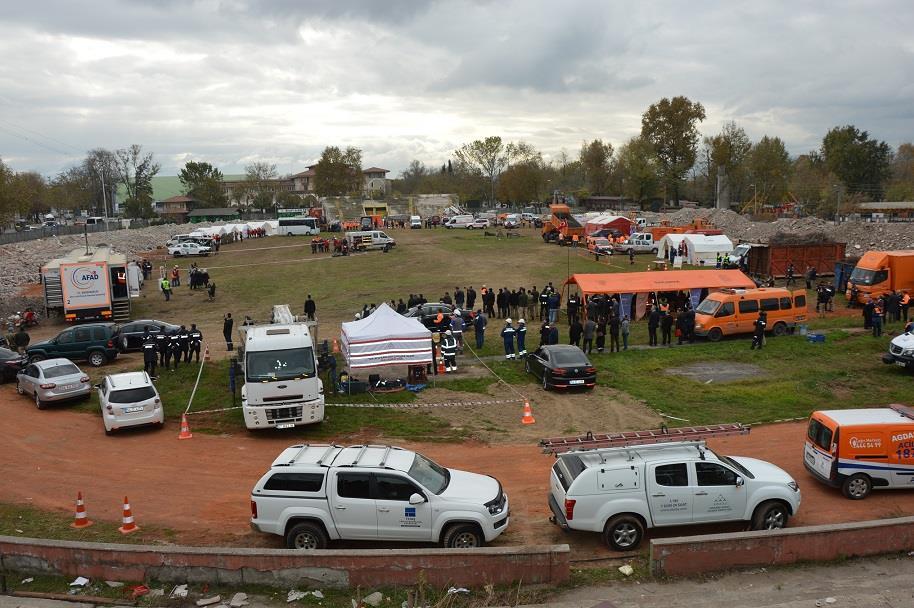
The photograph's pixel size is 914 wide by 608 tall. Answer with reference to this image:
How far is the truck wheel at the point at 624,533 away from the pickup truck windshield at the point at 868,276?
2705 centimetres

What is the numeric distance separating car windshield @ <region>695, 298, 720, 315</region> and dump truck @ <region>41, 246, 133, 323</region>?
2589 cm

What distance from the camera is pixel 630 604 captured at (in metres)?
8.80

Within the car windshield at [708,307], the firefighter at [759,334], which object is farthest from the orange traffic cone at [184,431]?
the car windshield at [708,307]

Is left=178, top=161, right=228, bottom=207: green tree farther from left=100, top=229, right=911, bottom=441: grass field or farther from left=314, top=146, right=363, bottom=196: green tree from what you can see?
left=100, top=229, right=911, bottom=441: grass field

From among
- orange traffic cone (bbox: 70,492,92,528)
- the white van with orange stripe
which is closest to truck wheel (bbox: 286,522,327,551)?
orange traffic cone (bbox: 70,492,92,528)

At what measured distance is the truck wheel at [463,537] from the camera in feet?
33.3

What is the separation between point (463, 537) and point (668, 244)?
43.9 metres

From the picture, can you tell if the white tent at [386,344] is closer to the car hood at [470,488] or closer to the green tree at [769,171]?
the car hood at [470,488]

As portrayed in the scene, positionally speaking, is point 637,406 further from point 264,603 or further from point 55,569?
point 55,569

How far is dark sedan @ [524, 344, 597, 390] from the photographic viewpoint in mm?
19766

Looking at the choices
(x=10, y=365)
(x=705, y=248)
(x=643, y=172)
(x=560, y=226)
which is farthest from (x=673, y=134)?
(x=10, y=365)

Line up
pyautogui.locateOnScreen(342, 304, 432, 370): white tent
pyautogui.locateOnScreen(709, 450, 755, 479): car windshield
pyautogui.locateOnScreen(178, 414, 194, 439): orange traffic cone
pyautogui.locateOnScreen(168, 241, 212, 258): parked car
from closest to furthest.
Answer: pyautogui.locateOnScreen(709, 450, 755, 479): car windshield, pyautogui.locateOnScreen(178, 414, 194, 439): orange traffic cone, pyautogui.locateOnScreen(342, 304, 432, 370): white tent, pyautogui.locateOnScreen(168, 241, 212, 258): parked car

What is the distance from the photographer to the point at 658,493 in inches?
409

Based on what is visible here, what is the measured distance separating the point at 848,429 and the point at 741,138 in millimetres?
102941
